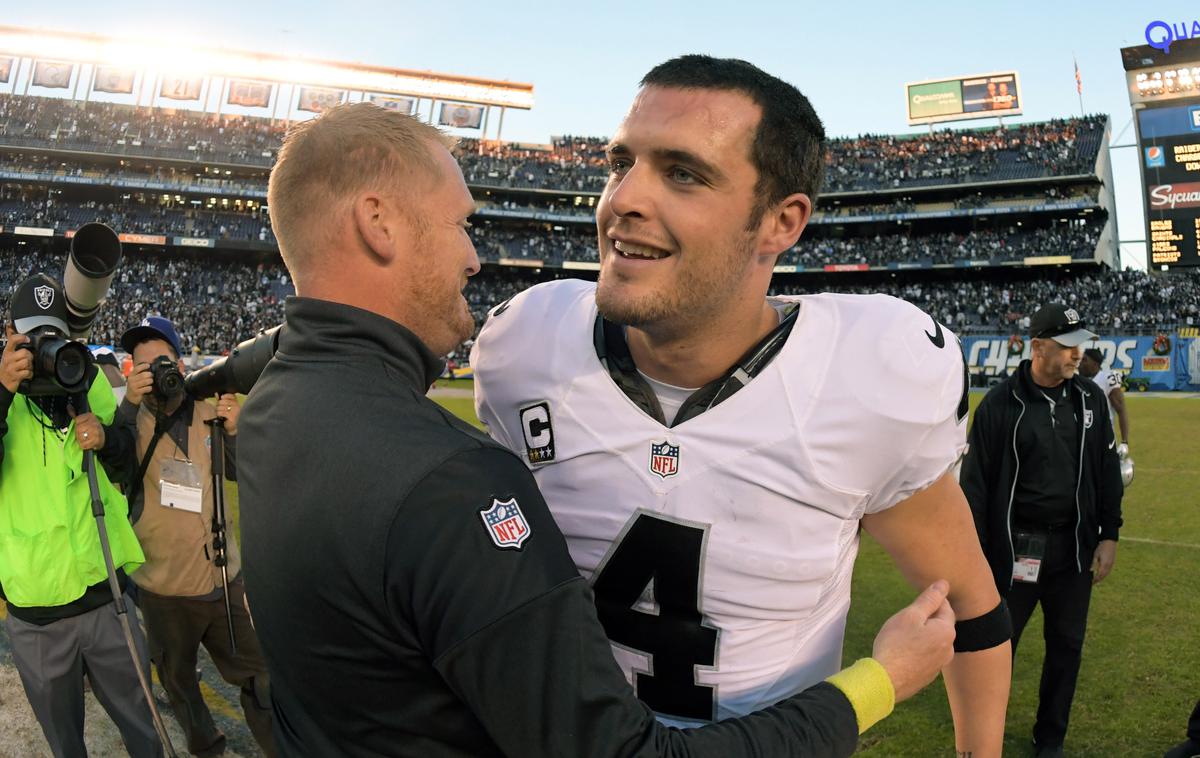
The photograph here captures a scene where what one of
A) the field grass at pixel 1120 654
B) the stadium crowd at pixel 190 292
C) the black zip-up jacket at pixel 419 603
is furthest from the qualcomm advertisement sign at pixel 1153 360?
the stadium crowd at pixel 190 292

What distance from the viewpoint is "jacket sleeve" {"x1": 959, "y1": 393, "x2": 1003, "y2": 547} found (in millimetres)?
4480

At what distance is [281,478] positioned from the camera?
1294 mm

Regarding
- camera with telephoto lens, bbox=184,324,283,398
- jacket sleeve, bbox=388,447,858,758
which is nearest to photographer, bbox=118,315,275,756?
camera with telephoto lens, bbox=184,324,283,398

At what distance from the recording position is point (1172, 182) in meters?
31.5

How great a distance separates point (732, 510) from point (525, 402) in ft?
1.76

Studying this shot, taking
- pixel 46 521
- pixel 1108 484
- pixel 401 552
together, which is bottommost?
pixel 46 521

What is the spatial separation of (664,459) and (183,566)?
3121 mm

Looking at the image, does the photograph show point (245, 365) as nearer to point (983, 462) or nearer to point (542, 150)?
point (983, 462)

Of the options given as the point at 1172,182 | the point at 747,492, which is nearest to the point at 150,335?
the point at 747,492

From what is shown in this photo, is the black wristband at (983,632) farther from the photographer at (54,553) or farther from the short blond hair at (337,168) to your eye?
the photographer at (54,553)

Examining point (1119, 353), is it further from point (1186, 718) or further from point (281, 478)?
point (281, 478)

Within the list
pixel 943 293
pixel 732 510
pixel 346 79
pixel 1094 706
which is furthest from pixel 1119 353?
pixel 346 79

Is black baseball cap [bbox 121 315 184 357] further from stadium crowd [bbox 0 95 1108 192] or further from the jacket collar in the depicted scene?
stadium crowd [bbox 0 95 1108 192]

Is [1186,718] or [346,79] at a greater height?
[346,79]
